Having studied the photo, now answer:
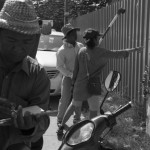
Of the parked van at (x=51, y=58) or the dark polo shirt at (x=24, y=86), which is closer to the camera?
the dark polo shirt at (x=24, y=86)

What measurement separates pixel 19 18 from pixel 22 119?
0.55 meters

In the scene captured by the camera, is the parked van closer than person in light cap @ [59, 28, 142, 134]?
No

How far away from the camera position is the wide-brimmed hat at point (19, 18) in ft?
5.90

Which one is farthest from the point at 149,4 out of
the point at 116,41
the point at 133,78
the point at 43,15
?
the point at 43,15

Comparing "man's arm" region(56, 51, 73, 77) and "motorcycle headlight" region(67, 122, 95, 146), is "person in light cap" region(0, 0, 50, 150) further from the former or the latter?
"man's arm" region(56, 51, 73, 77)

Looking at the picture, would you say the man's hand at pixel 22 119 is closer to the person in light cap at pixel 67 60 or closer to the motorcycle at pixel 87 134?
the motorcycle at pixel 87 134

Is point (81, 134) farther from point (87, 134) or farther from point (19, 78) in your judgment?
point (19, 78)

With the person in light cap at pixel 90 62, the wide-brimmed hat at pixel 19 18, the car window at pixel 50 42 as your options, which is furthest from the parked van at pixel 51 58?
the wide-brimmed hat at pixel 19 18

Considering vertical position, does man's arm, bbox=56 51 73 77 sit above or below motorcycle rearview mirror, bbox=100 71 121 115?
below

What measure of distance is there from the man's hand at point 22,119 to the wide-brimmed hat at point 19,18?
1.46ft

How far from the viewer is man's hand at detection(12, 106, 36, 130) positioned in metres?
1.67

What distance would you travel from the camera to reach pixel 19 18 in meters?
1.81

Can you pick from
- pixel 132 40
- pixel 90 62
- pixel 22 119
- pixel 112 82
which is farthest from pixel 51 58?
pixel 22 119

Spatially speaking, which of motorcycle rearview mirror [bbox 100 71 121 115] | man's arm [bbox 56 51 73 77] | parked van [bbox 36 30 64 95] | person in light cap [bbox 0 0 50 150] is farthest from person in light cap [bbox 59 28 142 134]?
parked van [bbox 36 30 64 95]
